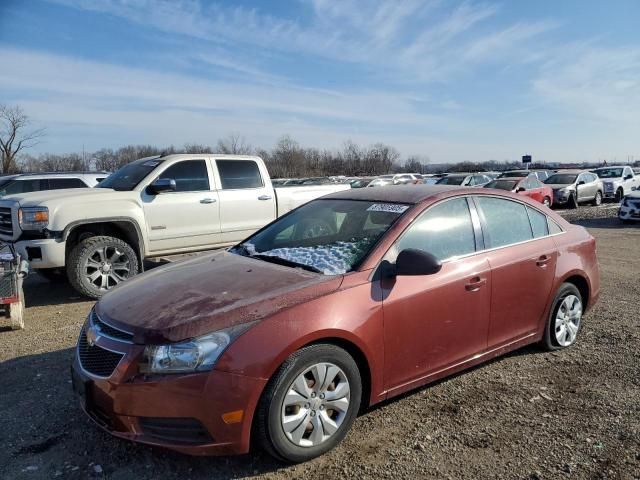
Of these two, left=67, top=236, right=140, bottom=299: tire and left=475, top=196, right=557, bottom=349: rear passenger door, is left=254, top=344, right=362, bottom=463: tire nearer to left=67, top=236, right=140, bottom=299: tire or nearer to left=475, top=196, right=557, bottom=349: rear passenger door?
left=475, top=196, right=557, bottom=349: rear passenger door

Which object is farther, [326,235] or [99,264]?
[99,264]

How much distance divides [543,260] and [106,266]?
5.29m

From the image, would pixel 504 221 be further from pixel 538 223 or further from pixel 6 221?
pixel 6 221

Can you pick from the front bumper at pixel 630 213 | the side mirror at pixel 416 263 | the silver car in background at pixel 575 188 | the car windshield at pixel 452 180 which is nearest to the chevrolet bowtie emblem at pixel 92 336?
the side mirror at pixel 416 263

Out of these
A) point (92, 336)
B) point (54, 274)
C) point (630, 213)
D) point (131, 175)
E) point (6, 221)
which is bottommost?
point (54, 274)

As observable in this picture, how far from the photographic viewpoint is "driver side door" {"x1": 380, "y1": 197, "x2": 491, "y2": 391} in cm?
326

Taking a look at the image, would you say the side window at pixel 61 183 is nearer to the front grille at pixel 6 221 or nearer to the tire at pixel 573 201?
the front grille at pixel 6 221

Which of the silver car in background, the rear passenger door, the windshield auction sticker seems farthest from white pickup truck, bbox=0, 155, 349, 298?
the silver car in background

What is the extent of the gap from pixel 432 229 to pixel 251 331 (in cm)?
167

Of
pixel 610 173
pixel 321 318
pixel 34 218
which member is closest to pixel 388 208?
pixel 321 318

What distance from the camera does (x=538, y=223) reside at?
4504 millimetres

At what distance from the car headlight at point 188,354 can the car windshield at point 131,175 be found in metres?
4.96

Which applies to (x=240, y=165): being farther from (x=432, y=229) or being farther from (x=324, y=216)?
(x=432, y=229)

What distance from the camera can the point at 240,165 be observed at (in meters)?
8.12
